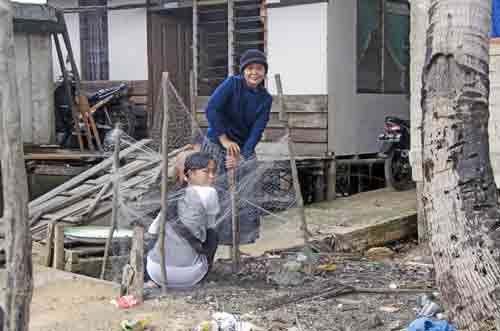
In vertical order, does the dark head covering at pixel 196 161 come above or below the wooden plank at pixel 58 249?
above

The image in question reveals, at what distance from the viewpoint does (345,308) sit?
185 inches

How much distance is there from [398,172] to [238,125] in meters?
5.30

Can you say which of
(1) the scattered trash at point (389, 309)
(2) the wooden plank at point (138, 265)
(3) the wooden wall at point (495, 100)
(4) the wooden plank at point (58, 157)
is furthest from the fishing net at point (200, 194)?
(4) the wooden plank at point (58, 157)

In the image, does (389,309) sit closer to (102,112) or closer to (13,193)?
(13,193)

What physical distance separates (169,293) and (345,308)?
4.50 feet

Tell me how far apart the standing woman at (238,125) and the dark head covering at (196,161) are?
294 mm

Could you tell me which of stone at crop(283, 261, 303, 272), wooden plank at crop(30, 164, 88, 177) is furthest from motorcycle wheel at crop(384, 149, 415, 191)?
stone at crop(283, 261, 303, 272)

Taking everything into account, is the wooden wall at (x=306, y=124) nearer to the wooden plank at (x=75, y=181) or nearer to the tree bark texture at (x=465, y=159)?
the wooden plank at (x=75, y=181)

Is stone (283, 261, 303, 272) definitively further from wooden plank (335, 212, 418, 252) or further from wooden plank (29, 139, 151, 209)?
wooden plank (29, 139, 151, 209)

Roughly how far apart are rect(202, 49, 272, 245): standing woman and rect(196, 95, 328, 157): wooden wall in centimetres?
386

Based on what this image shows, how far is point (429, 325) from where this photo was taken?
3943 mm

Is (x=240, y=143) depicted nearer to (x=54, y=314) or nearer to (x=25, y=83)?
(x=54, y=314)

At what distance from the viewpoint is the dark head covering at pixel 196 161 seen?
17.4 feet

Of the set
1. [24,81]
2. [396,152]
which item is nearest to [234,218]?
[396,152]
